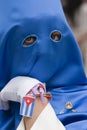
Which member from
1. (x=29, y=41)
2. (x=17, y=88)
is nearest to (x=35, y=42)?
(x=29, y=41)

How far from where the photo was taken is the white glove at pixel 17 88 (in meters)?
1.25

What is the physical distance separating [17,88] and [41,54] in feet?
0.43

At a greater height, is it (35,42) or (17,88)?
(35,42)

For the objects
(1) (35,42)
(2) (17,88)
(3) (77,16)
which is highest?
(3) (77,16)

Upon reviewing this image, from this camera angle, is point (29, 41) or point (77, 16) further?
point (77, 16)

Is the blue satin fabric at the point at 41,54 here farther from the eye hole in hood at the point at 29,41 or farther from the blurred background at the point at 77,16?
the blurred background at the point at 77,16

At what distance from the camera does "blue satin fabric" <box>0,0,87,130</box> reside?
1.25m

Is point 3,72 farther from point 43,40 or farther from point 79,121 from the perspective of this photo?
point 79,121

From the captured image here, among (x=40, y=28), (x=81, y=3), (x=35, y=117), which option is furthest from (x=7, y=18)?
(x=81, y=3)

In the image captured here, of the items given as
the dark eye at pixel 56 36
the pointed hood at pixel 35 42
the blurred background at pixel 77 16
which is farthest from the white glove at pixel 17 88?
the blurred background at pixel 77 16

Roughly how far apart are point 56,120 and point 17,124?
0.44 feet

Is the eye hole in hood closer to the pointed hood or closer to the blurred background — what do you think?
the pointed hood

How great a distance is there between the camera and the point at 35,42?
127 cm

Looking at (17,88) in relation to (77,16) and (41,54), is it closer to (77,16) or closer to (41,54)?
(41,54)
